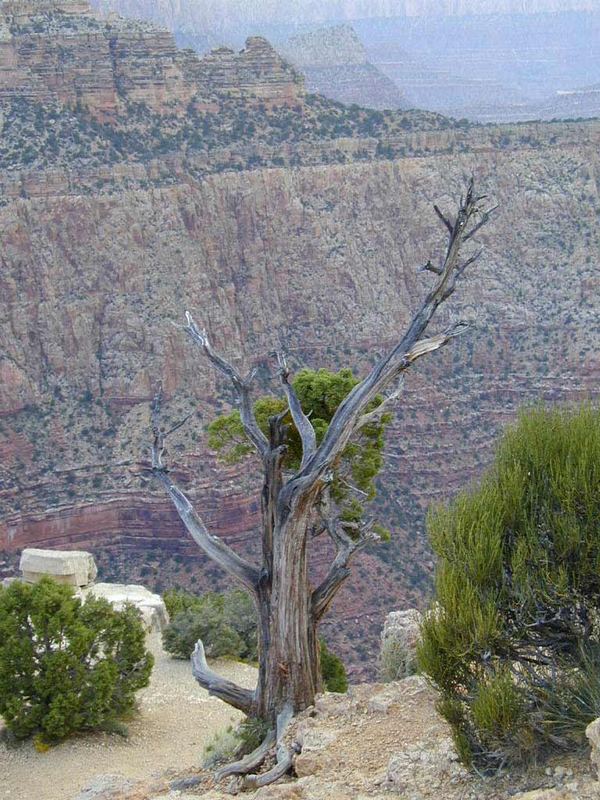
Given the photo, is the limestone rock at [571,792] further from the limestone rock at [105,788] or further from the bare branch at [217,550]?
the limestone rock at [105,788]

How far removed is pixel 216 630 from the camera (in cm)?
2538

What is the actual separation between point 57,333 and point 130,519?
7.66 m

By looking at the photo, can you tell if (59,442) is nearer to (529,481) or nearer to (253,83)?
(253,83)

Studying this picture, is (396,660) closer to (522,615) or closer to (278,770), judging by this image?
(278,770)

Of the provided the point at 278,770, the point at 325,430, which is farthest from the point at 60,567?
the point at 278,770

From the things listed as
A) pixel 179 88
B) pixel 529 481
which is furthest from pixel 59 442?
pixel 529 481

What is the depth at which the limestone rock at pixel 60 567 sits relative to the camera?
2892cm

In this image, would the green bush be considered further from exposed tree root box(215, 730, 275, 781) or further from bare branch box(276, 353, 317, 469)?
bare branch box(276, 353, 317, 469)

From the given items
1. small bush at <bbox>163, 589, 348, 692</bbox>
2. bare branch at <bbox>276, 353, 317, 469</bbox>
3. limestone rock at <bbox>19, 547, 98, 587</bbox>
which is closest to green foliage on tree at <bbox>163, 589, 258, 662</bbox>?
small bush at <bbox>163, 589, 348, 692</bbox>

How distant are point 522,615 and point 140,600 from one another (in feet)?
57.7

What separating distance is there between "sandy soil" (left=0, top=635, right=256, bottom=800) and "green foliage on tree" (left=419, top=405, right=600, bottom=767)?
18.0 ft

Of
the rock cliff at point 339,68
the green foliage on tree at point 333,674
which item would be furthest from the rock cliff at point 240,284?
the rock cliff at point 339,68

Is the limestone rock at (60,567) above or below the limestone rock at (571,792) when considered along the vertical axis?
below

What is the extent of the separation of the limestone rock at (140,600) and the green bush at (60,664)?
514cm
